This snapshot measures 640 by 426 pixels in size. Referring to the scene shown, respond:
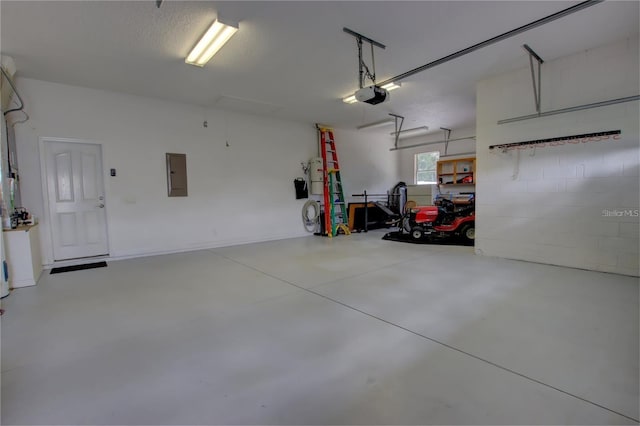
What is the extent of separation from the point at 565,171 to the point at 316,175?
17.2 feet

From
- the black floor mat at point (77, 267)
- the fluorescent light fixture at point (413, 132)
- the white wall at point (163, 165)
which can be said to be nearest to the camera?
the black floor mat at point (77, 267)

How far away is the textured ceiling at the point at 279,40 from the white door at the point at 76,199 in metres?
1.19

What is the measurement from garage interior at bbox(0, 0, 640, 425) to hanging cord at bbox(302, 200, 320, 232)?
0.90 metres

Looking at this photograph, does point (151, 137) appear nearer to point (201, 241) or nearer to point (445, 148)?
point (201, 241)

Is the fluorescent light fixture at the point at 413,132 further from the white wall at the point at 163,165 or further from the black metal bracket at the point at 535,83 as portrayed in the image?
the black metal bracket at the point at 535,83

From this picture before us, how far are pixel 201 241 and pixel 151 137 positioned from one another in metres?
2.29

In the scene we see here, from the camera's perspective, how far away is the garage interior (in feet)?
5.75

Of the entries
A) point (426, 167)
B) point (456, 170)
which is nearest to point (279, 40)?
point (456, 170)

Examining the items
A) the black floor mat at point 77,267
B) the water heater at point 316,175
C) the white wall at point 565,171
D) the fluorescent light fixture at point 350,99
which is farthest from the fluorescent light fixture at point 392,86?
the black floor mat at point 77,267

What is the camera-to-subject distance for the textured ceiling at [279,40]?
118 inches

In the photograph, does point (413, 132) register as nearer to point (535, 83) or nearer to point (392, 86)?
point (392, 86)

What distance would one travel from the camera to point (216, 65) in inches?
167

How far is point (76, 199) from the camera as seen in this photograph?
197 inches

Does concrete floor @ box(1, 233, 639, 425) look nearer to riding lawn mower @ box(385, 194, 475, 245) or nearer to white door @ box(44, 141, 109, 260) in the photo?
white door @ box(44, 141, 109, 260)
